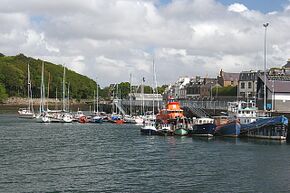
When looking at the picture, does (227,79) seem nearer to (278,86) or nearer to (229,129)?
(278,86)

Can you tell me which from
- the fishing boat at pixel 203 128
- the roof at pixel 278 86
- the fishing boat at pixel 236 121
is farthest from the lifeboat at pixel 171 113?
the roof at pixel 278 86

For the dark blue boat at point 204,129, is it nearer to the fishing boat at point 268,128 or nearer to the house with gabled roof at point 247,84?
the fishing boat at point 268,128

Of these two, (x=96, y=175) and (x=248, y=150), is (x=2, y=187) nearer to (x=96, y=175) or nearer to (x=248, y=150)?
(x=96, y=175)

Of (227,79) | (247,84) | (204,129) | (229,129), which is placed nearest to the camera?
(229,129)

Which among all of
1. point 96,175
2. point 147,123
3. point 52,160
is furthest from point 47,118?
point 96,175

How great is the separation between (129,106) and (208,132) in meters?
86.7

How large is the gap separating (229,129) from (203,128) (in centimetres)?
388

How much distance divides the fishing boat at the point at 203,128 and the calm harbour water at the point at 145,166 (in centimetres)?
441

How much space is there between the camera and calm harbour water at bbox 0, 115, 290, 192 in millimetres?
37219

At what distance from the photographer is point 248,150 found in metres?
57.5

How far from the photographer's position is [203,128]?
2931 inches

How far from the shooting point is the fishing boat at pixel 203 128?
73.9m

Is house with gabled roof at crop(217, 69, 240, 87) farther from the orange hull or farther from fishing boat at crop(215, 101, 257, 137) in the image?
fishing boat at crop(215, 101, 257, 137)

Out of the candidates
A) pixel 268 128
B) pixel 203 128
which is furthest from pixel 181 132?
pixel 268 128
